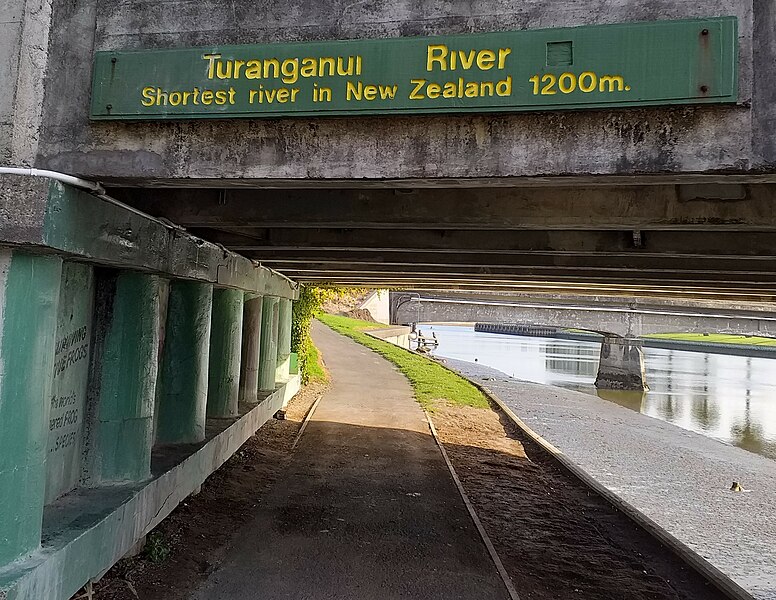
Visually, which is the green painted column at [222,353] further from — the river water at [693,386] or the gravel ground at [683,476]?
the river water at [693,386]

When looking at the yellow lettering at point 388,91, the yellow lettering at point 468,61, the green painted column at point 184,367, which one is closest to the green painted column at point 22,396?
the yellow lettering at point 388,91

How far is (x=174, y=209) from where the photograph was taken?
6.54 m

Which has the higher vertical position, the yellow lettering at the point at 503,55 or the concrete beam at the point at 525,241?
the yellow lettering at the point at 503,55

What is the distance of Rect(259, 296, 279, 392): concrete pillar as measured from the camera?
14.4 metres

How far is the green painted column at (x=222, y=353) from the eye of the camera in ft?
34.3

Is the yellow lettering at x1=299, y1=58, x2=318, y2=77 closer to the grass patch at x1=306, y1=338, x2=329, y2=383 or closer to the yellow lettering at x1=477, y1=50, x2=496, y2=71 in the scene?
the yellow lettering at x1=477, y1=50, x2=496, y2=71

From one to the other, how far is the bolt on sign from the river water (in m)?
19.5

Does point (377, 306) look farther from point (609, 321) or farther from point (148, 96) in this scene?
point (148, 96)

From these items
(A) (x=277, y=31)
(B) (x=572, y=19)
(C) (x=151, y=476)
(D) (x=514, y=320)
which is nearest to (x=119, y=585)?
(C) (x=151, y=476)

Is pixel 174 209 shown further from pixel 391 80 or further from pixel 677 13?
pixel 677 13

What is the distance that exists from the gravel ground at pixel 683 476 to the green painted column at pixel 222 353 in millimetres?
7334

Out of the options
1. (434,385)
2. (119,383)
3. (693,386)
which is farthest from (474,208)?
(693,386)

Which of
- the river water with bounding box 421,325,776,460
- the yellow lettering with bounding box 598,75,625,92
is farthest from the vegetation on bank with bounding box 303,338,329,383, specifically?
the yellow lettering with bounding box 598,75,625,92

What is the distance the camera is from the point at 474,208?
5848 mm
